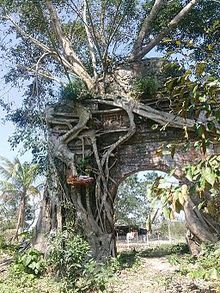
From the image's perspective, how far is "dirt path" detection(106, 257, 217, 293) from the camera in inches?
173

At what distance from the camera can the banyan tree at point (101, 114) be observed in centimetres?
636

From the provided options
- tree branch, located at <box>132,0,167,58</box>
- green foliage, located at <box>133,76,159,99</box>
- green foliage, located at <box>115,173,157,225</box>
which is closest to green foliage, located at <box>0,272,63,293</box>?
green foliage, located at <box>133,76,159,99</box>

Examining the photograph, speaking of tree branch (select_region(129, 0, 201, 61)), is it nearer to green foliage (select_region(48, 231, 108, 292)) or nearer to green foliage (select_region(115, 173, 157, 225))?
green foliage (select_region(48, 231, 108, 292))

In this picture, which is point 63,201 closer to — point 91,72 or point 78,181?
point 78,181

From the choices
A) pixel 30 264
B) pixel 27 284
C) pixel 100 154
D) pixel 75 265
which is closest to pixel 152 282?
pixel 75 265

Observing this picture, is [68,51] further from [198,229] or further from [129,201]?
[129,201]

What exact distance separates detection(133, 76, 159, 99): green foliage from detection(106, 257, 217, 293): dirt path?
11.3 ft

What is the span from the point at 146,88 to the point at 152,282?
3.95 metres

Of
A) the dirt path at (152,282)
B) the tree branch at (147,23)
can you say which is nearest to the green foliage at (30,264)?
the dirt path at (152,282)

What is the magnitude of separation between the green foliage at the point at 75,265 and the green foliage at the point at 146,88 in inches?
128

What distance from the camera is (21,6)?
797 cm

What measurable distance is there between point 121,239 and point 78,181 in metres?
11.6

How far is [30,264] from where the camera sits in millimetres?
5703

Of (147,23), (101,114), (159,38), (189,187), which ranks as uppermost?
(147,23)
